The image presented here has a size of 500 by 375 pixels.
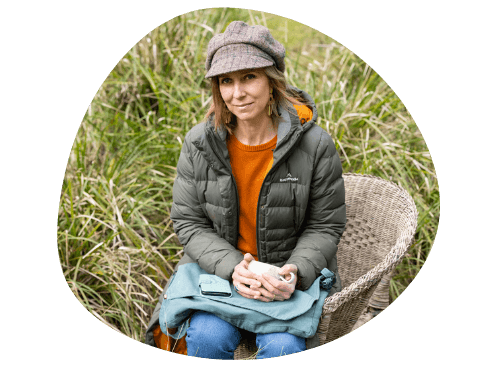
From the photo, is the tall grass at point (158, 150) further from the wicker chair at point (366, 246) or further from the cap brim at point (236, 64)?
the cap brim at point (236, 64)

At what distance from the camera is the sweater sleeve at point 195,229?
2088mm

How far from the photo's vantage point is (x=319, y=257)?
210 centimetres

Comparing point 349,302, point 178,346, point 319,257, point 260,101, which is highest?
point 260,101

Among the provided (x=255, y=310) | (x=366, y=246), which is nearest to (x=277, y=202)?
(x=255, y=310)

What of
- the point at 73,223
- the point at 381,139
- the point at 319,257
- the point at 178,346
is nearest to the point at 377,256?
the point at 319,257

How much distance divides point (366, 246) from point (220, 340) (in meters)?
1.18

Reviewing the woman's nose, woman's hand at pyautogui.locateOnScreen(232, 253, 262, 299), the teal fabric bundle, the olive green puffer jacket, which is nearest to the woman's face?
the woman's nose

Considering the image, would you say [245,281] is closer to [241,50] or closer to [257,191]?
[257,191]

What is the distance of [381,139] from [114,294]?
2.06 metres

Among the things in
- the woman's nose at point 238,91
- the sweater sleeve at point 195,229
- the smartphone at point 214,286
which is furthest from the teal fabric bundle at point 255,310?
the woman's nose at point 238,91

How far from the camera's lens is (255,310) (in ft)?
6.34

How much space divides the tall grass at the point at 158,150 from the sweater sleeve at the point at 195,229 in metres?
0.63

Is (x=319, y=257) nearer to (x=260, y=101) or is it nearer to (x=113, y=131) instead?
(x=260, y=101)

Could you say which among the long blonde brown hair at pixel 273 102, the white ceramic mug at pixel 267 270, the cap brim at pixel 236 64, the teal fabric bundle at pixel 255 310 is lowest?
the teal fabric bundle at pixel 255 310
